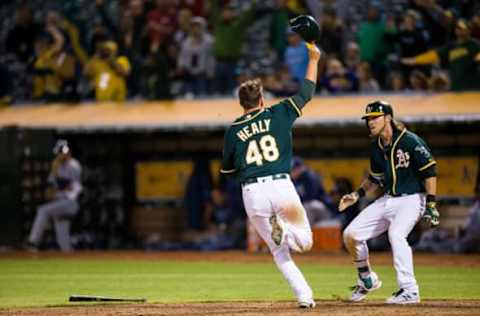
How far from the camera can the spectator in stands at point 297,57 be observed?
61.3ft

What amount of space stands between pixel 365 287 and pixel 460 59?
24.1 feet

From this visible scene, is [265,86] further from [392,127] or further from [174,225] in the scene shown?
[392,127]

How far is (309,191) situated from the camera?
60.4 feet

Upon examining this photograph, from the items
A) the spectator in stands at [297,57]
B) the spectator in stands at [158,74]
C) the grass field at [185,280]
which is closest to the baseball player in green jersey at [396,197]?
the grass field at [185,280]

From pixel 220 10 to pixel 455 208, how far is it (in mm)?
5369

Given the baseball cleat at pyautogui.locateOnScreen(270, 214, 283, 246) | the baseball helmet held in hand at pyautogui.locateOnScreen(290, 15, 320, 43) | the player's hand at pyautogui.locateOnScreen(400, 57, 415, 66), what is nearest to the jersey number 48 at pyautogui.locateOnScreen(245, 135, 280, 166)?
the baseball cleat at pyautogui.locateOnScreen(270, 214, 283, 246)

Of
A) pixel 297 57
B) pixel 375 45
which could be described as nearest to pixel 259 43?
→ pixel 297 57

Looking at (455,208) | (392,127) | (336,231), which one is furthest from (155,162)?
(392,127)

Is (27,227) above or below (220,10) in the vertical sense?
below

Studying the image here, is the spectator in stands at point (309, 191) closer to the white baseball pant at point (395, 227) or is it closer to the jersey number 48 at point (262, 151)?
the white baseball pant at point (395, 227)

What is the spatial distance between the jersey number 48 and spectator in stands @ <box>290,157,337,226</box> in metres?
8.87

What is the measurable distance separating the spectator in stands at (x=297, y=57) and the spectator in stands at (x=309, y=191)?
1.43 metres

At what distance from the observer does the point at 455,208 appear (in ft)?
61.4

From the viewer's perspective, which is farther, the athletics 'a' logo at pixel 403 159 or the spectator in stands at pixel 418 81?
the spectator in stands at pixel 418 81
